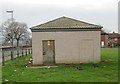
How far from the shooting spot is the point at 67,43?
2336cm

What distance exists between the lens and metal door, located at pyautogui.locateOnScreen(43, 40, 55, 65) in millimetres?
23562

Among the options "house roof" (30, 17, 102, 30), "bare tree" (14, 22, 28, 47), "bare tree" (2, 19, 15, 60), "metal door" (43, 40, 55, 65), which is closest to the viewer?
"house roof" (30, 17, 102, 30)

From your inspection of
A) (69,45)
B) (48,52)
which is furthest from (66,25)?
(48,52)

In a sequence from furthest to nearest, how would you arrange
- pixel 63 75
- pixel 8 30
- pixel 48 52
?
pixel 8 30, pixel 48 52, pixel 63 75

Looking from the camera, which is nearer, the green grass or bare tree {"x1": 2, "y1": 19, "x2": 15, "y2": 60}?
the green grass

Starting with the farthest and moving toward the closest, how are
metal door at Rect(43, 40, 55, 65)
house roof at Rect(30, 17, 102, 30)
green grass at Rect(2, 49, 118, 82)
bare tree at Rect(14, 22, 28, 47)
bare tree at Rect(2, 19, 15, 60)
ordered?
bare tree at Rect(14, 22, 28, 47)
bare tree at Rect(2, 19, 15, 60)
metal door at Rect(43, 40, 55, 65)
house roof at Rect(30, 17, 102, 30)
green grass at Rect(2, 49, 118, 82)

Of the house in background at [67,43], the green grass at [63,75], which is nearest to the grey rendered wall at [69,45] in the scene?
the house in background at [67,43]

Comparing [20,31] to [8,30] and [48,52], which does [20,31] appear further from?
[48,52]

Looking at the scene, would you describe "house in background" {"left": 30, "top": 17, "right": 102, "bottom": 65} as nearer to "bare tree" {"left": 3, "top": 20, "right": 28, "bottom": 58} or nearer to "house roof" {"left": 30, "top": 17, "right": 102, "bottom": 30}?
"house roof" {"left": 30, "top": 17, "right": 102, "bottom": 30}

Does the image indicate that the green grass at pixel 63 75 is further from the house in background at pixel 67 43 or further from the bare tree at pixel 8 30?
the bare tree at pixel 8 30

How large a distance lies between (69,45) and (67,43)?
24 cm

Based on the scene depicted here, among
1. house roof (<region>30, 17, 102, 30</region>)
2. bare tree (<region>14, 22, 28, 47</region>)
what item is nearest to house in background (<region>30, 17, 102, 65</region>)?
house roof (<region>30, 17, 102, 30</region>)

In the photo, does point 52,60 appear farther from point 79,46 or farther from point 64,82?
point 64,82

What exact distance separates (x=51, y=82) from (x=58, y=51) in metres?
10.5
